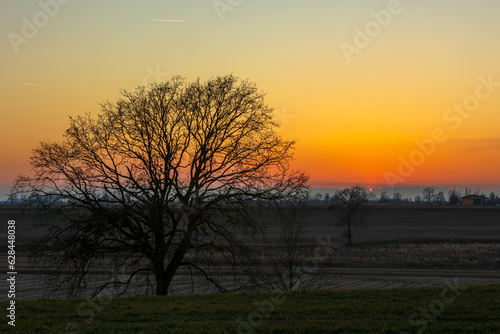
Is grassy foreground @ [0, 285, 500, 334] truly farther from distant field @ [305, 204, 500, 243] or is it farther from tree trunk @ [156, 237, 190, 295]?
distant field @ [305, 204, 500, 243]

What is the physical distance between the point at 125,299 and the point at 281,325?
5788mm

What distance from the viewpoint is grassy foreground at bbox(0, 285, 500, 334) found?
1141cm

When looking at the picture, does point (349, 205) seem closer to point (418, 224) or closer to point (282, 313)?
point (418, 224)

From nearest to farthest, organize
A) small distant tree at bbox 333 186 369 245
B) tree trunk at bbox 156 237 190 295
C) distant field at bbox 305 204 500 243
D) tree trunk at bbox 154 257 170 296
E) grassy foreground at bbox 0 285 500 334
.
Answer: grassy foreground at bbox 0 285 500 334
tree trunk at bbox 154 257 170 296
tree trunk at bbox 156 237 190 295
small distant tree at bbox 333 186 369 245
distant field at bbox 305 204 500 243

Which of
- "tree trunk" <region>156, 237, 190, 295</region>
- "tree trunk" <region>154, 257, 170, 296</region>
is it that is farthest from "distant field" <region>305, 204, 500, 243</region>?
"tree trunk" <region>154, 257, 170, 296</region>

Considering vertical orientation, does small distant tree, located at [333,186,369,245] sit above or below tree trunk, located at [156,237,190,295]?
above

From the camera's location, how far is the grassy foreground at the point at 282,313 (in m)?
11.4

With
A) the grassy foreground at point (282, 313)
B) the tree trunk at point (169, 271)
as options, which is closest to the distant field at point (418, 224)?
the tree trunk at point (169, 271)

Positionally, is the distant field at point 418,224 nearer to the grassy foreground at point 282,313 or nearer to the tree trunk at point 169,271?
the tree trunk at point 169,271

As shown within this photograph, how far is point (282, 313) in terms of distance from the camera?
13.0 meters

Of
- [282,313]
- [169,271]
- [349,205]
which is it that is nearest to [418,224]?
[349,205]

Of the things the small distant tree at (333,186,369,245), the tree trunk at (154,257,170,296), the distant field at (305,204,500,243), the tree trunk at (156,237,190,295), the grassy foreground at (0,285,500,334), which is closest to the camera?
the grassy foreground at (0,285,500,334)

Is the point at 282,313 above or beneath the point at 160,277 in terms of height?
beneath

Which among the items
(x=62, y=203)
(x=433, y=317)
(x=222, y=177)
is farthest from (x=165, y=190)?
(x=433, y=317)
